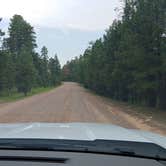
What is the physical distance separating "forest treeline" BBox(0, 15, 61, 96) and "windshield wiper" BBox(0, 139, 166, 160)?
5945 cm

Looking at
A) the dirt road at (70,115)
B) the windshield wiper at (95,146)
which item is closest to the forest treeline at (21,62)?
the dirt road at (70,115)

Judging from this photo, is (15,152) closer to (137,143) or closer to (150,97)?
(137,143)

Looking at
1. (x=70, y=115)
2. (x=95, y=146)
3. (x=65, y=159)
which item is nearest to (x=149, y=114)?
(x=70, y=115)

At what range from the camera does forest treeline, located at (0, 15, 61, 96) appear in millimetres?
67531

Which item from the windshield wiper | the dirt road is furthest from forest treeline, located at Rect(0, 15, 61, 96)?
the windshield wiper

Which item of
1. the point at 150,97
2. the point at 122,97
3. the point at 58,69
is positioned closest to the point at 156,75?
the point at 150,97

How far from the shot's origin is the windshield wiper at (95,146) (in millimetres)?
2719

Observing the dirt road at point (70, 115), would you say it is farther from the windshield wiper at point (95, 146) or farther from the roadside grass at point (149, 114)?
the windshield wiper at point (95, 146)

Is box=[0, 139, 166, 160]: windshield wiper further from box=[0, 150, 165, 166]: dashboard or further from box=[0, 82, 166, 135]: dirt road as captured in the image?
box=[0, 82, 166, 135]: dirt road

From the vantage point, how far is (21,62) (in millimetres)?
76250

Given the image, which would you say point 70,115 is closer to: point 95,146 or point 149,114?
point 149,114

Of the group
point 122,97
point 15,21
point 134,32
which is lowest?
point 122,97

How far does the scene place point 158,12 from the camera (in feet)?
128

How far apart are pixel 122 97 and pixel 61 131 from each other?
67.1m
